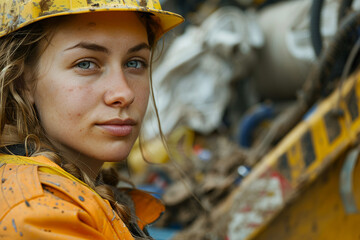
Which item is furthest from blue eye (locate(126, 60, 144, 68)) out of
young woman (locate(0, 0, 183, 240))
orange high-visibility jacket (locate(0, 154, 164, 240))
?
orange high-visibility jacket (locate(0, 154, 164, 240))

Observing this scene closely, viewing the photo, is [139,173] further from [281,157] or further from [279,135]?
[281,157]

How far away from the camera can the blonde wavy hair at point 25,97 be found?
1.14 metres

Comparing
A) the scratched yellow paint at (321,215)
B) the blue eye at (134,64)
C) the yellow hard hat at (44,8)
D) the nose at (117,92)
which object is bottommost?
the scratched yellow paint at (321,215)

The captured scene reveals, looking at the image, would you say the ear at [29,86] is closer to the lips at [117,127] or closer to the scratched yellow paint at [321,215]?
the lips at [117,127]

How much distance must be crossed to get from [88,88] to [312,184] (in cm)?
132

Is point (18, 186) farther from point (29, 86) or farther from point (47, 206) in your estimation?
point (29, 86)

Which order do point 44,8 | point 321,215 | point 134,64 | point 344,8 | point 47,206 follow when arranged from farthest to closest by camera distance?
point 344,8, point 321,215, point 134,64, point 44,8, point 47,206

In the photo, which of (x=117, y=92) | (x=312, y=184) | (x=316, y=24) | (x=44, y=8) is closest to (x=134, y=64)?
(x=117, y=92)

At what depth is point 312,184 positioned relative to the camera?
2.10m

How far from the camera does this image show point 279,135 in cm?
257

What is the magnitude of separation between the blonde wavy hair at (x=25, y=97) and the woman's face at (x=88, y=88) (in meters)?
0.03

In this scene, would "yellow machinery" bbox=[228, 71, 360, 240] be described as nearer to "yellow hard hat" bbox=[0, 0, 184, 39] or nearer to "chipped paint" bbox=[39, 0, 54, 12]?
"yellow hard hat" bbox=[0, 0, 184, 39]

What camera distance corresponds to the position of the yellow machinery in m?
1.95

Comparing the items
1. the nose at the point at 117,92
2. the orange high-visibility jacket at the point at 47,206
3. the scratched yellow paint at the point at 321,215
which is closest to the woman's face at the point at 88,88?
the nose at the point at 117,92
